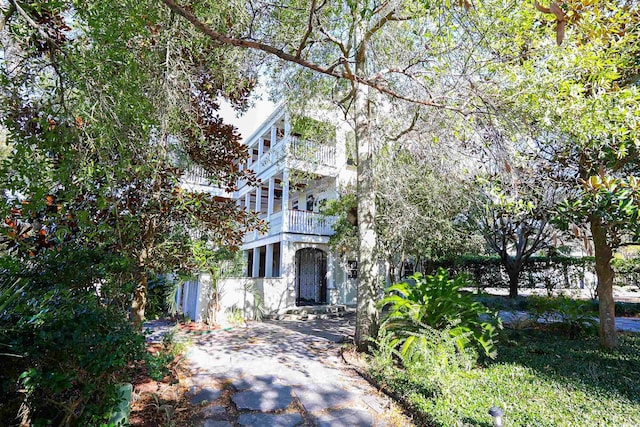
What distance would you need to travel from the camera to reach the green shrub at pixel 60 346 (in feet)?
7.22

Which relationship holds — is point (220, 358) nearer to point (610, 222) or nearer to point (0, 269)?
point (0, 269)

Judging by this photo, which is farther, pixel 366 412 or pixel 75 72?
pixel 366 412

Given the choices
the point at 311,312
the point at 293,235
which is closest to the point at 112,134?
the point at 311,312

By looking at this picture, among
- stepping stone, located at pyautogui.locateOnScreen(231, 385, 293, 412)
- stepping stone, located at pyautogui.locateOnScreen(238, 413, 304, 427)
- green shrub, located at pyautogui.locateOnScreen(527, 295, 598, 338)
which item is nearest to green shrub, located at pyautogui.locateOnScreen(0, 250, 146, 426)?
stepping stone, located at pyautogui.locateOnScreen(238, 413, 304, 427)

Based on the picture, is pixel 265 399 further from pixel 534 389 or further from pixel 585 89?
pixel 585 89

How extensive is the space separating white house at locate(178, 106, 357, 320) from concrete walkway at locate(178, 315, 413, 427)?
3492mm

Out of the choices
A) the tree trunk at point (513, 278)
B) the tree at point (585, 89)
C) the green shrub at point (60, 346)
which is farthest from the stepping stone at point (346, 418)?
the tree trunk at point (513, 278)

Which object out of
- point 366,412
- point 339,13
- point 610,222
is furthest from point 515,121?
point 366,412

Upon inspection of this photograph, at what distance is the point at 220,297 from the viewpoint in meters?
9.88

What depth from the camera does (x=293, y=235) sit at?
44.9 feet

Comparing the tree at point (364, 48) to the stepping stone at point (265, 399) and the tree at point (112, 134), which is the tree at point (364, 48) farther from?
the stepping stone at point (265, 399)

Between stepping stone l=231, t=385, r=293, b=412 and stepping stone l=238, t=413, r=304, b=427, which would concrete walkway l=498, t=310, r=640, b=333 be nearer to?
stepping stone l=231, t=385, r=293, b=412

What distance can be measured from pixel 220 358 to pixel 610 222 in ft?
21.1

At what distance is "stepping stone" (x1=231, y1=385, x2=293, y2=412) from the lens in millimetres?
3818
